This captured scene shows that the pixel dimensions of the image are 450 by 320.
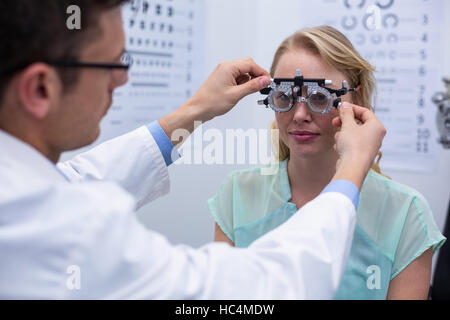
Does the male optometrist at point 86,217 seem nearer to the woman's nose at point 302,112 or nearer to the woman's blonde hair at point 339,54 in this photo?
the woman's nose at point 302,112

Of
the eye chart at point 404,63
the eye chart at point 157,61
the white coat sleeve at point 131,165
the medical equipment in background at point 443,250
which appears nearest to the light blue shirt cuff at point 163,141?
the white coat sleeve at point 131,165

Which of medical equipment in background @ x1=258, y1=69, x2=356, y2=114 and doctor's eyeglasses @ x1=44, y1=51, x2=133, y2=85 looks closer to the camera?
doctor's eyeglasses @ x1=44, y1=51, x2=133, y2=85

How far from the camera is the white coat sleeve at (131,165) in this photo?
3.99 feet

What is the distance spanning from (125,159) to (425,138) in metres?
1.65

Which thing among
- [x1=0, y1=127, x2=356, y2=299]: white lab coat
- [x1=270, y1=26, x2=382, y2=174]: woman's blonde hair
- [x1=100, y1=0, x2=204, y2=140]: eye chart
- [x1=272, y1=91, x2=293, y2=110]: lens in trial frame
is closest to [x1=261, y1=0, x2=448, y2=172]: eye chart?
[x1=100, y1=0, x2=204, y2=140]: eye chart

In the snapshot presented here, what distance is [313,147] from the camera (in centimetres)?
137

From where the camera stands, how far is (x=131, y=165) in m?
1.25

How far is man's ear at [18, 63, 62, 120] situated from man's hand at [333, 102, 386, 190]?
0.54 meters

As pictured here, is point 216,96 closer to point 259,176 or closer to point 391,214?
point 259,176

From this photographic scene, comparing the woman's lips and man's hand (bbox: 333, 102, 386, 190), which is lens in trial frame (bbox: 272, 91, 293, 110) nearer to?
the woman's lips

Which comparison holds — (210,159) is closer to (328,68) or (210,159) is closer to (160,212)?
(160,212)

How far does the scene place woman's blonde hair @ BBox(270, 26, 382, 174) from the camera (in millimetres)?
1341

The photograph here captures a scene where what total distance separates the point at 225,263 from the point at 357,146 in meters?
0.38

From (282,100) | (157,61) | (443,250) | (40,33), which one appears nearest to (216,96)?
(282,100)
